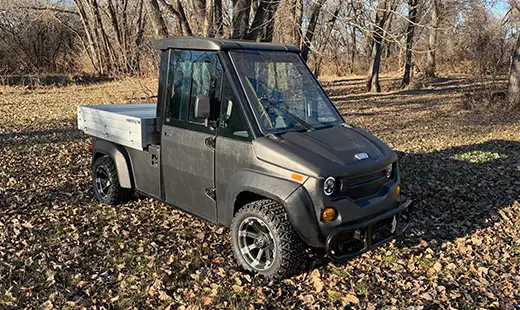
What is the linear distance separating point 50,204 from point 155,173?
6.67ft

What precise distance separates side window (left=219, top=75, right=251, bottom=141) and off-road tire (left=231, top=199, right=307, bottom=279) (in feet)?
2.28

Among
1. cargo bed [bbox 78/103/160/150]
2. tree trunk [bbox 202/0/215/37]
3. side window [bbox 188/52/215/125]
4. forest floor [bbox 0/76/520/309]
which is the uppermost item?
tree trunk [bbox 202/0/215/37]

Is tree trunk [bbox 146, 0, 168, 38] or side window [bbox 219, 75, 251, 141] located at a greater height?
tree trunk [bbox 146, 0, 168, 38]

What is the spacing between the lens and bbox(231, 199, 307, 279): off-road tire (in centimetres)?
406

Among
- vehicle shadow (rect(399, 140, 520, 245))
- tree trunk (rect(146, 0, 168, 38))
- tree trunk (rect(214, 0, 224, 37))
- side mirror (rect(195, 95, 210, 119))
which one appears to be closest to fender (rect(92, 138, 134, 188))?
side mirror (rect(195, 95, 210, 119))

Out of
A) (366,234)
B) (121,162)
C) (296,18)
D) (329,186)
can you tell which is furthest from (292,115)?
(296,18)

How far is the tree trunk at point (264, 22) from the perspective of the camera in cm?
1131

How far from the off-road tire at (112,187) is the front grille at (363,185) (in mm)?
3344

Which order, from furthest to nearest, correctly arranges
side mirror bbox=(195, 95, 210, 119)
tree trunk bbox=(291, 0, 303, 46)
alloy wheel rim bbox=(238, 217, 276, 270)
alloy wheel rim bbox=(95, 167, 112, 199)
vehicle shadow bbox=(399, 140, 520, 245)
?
tree trunk bbox=(291, 0, 303, 46) → alloy wheel rim bbox=(95, 167, 112, 199) → vehicle shadow bbox=(399, 140, 520, 245) → side mirror bbox=(195, 95, 210, 119) → alloy wheel rim bbox=(238, 217, 276, 270)

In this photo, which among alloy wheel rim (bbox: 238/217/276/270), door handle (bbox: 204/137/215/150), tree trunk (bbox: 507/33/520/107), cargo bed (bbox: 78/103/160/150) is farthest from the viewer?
tree trunk (bbox: 507/33/520/107)

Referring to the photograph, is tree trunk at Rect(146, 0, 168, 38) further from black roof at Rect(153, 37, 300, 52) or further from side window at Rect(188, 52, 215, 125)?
side window at Rect(188, 52, 215, 125)

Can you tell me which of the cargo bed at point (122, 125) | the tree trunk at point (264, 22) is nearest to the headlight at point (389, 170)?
the cargo bed at point (122, 125)

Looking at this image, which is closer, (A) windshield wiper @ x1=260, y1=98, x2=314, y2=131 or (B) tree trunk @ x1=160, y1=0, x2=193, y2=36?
(A) windshield wiper @ x1=260, y1=98, x2=314, y2=131

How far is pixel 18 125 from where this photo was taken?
12672 mm
